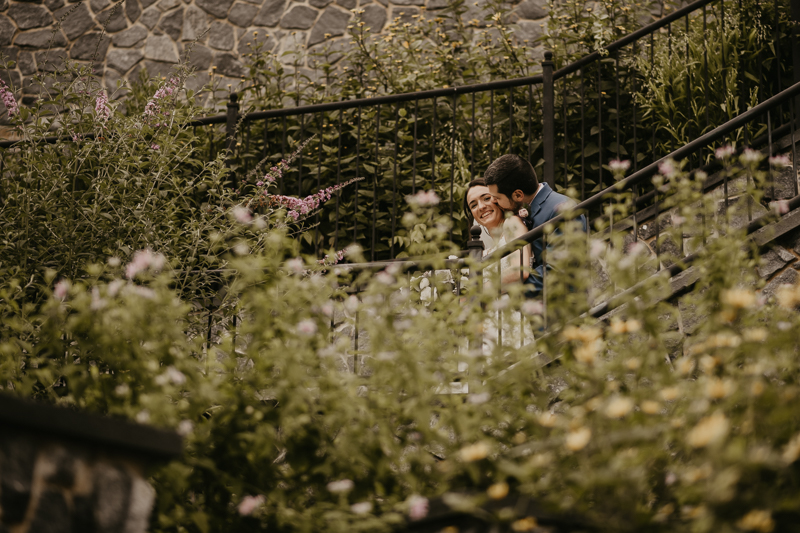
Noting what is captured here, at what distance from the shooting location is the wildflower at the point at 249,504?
1948 mm

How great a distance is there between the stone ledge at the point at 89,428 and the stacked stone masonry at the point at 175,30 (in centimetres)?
661

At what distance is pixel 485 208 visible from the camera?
427 cm

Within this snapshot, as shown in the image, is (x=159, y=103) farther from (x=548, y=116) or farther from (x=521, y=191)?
(x=548, y=116)

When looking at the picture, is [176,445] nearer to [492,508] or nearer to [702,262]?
[492,508]

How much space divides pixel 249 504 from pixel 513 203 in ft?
9.00

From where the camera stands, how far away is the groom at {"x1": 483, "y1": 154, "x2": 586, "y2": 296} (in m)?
4.05

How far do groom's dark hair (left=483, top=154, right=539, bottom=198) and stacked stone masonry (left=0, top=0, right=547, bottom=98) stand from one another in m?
4.21

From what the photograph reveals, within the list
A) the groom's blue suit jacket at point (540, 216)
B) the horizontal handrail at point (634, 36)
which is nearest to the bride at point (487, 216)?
the groom's blue suit jacket at point (540, 216)

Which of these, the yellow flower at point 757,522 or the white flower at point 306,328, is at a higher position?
the white flower at point 306,328

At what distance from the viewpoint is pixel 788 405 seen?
166cm

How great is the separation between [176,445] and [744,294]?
1665 millimetres

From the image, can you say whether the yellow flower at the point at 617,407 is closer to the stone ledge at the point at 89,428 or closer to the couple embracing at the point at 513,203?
the stone ledge at the point at 89,428

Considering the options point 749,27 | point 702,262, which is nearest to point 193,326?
point 702,262

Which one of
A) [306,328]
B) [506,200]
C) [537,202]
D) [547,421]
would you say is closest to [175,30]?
[506,200]
